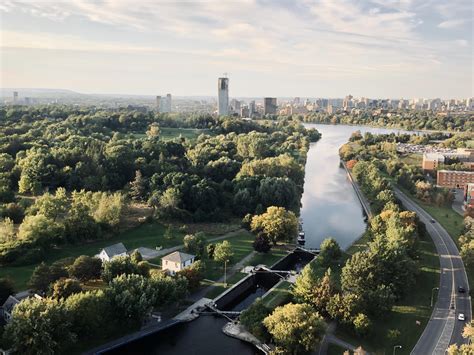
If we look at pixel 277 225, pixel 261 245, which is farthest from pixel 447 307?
pixel 277 225

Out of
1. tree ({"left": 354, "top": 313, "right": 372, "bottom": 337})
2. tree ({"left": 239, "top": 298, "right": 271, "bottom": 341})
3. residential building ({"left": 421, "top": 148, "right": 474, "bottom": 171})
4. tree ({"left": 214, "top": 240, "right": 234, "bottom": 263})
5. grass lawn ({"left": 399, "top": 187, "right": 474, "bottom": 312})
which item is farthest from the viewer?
residential building ({"left": 421, "top": 148, "right": 474, "bottom": 171})

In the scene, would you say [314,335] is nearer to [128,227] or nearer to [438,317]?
[438,317]

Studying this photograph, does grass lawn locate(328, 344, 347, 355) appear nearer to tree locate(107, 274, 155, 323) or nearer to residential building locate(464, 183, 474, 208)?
tree locate(107, 274, 155, 323)

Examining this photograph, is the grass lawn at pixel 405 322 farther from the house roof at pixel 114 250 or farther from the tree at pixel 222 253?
the house roof at pixel 114 250

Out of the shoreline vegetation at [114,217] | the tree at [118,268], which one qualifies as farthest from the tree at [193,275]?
the tree at [118,268]

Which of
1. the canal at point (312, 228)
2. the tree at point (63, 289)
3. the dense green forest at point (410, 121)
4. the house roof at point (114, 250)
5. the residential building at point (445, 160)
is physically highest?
the dense green forest at point (410, 121)

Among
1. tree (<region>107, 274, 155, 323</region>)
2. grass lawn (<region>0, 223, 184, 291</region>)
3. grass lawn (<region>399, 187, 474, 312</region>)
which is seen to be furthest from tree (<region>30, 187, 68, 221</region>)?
grass lawn (<region>399, 187, 474, 312</region>)
